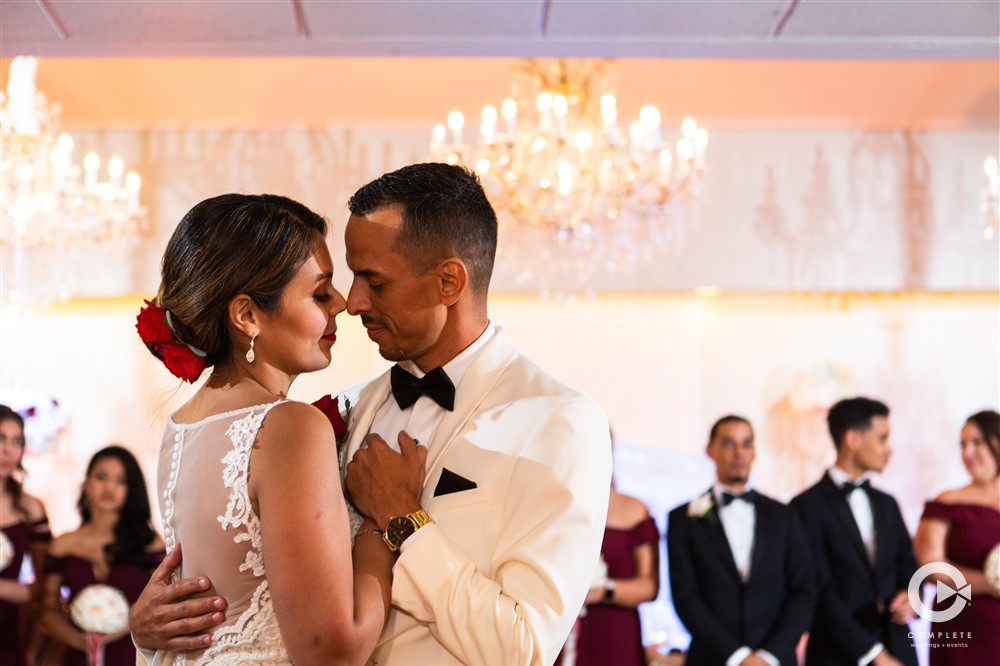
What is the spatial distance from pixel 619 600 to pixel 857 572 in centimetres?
140

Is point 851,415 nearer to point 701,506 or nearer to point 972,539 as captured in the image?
point 972,539

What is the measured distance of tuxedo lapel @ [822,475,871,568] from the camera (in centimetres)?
611

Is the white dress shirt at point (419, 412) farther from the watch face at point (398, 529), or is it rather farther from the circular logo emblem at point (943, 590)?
the circular logo emblem at point (943, 590)

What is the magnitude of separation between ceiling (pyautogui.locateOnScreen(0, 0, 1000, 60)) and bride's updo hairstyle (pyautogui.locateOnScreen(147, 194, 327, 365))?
0.96 metres

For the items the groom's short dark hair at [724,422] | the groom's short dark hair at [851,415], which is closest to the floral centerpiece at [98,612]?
the groom's short dark hair at [724,422]

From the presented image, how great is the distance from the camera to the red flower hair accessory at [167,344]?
2232mm

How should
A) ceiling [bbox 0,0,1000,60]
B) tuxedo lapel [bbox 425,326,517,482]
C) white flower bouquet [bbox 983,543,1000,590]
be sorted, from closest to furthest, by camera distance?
1. tuxedo lapel [bbox 425,326,517,482]
2. ceiling [bbox 0,0,1000,60]
3. white flower bouquet [bbox 983,543,1000,590]

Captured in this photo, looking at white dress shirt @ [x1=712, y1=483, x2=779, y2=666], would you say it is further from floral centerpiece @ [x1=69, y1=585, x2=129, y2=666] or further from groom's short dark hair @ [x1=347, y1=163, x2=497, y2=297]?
groom's short dark hair @ [x1=347, y1=163, x2=497, y2=297]

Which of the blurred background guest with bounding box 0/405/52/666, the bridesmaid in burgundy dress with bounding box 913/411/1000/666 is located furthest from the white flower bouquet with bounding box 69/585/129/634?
the bridesmaid in burgundy dress with bounding box 913/411/1000/666

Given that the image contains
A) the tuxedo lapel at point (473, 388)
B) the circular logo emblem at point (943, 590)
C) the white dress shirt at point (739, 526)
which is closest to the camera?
the tuxedo lapel at point (473, 388)

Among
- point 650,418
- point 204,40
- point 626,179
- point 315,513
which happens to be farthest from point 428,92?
point 315,513

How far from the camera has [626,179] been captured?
19.2 feet

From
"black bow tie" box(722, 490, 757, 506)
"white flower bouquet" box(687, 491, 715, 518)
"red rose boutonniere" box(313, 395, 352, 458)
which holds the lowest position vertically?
"white flower bouquet" box(687, 491, 715, 518)

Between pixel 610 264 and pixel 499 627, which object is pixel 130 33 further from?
pixel 610 264
